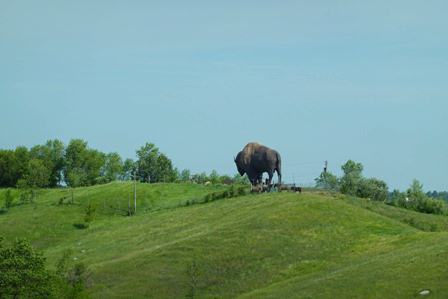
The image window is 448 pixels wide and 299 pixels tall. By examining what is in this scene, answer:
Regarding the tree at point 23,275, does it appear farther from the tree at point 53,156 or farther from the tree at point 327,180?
the tree at point 53,156

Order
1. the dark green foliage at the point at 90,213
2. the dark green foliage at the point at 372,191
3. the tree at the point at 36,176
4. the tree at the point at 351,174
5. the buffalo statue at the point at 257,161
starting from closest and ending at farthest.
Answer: the buffalo statue at the point at 257,161, the dark green foliage at the point at 90,213, the dark green foliage at the point at 372,191, the tree at the point at 351,174, the tree at the point at 36,176

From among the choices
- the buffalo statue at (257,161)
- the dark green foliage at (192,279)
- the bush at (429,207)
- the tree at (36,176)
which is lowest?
the dark green foliage at (192,279)

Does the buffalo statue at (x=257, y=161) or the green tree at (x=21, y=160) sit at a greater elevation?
the green tree at (x=21, y=160)

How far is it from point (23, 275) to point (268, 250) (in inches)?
662

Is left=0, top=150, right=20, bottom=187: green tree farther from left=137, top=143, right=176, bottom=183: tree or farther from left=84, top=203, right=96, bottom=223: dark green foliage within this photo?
left=84, top=203, right=96, bottom=223: dark green foliage

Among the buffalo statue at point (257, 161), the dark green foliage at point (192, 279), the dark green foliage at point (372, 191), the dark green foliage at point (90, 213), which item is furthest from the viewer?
the dark green foliage at point (372, 191)

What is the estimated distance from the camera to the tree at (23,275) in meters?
43.0

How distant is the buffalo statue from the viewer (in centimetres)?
7144

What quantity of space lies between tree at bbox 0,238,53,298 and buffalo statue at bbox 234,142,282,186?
104 feet

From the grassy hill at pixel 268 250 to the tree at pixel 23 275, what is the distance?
5.53 m

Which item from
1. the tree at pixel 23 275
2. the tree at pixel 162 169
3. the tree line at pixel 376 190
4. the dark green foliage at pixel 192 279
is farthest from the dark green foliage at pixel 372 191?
the tree at pixel 23 275

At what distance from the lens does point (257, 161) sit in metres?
72.1

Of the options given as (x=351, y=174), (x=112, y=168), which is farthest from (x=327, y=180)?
(x=112, y=168)

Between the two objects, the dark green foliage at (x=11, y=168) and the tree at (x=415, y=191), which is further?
the dark green foliage at (x=11, y=168)
